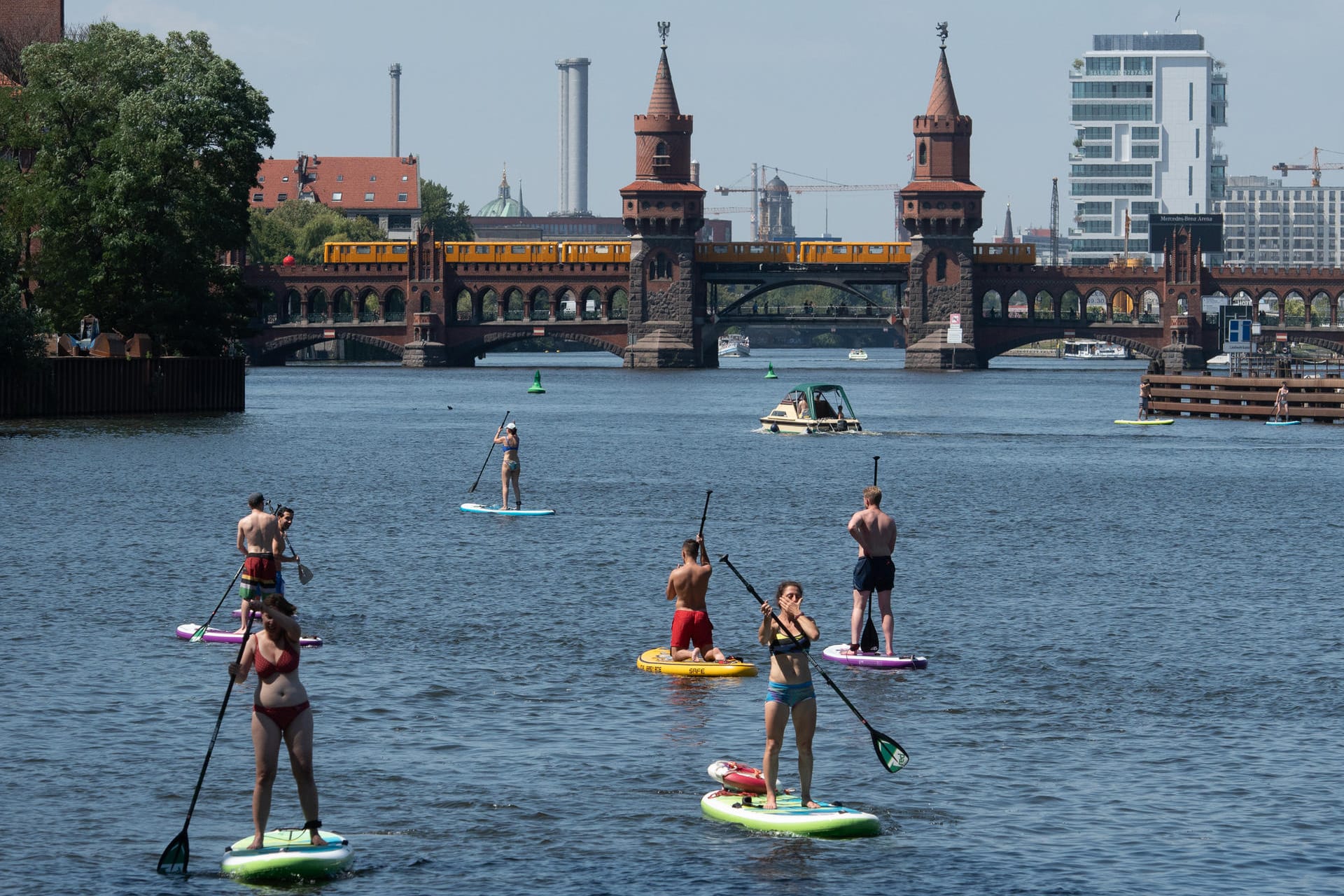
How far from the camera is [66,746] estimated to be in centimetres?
2383

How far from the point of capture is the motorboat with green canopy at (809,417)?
92.7 m

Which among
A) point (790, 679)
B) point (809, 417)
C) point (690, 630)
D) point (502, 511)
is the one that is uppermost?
point (790, 679)

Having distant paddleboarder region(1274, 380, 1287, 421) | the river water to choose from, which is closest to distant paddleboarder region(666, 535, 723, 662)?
the river water

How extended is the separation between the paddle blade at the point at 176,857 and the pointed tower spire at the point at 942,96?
598 ft

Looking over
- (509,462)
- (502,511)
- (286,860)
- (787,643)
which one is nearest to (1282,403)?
(502,511)

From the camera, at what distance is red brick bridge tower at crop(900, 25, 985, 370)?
191250mm

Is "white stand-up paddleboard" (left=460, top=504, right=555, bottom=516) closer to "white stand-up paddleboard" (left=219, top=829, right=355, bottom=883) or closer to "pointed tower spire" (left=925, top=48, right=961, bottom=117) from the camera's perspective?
"white stand-up paddleboard" (left=219, top=829, right=355, bottom=883)

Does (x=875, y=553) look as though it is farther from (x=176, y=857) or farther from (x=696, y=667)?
(x=176, y=857)

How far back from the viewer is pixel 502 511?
171ft

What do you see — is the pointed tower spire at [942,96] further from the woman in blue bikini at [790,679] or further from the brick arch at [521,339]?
the woman in blue bikini at [790,679]

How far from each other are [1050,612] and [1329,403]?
73.0 m

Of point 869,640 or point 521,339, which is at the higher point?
point 521,339

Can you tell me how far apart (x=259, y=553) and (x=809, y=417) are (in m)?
66.0

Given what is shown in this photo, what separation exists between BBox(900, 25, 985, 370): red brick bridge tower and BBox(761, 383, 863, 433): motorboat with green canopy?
95.9 meters
